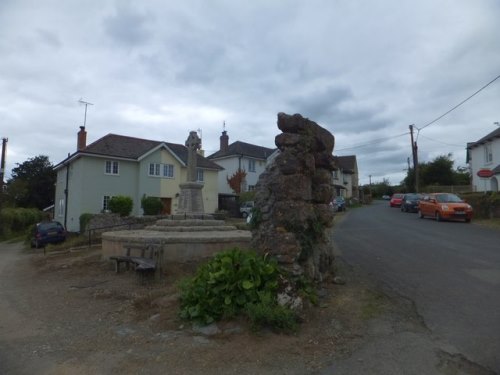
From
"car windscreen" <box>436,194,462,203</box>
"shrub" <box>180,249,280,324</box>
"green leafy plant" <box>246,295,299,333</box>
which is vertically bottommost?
"green leafy plant" <box>246,295,299,333</box>

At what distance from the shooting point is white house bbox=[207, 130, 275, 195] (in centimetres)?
4884

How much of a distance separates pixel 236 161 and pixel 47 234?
27.7m

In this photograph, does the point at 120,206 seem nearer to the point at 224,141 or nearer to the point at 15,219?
the point at 15,219

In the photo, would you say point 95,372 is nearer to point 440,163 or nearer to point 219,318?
point 219,318

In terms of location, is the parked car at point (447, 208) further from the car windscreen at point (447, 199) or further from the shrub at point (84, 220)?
the shrub at point (84, 220)

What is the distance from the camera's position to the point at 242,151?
49438 millimetres

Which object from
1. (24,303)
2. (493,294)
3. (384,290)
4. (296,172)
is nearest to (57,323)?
(24,303)

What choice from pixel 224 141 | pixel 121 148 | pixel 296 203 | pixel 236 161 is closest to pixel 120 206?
pixel 121 148

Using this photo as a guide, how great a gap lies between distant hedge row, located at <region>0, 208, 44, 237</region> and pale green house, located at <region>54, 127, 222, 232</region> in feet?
12.1

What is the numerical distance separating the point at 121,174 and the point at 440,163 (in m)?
38.3

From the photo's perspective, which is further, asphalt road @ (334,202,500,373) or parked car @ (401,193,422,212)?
parked car @ (401,193,422,212)

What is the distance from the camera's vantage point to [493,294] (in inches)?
262

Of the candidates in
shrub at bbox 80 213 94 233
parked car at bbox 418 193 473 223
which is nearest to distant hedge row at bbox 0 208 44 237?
shrub at bbox 80 213 94 233

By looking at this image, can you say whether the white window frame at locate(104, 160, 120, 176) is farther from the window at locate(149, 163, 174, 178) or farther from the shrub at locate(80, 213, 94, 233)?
the shrub at locate(80, 213, 94, 233)
